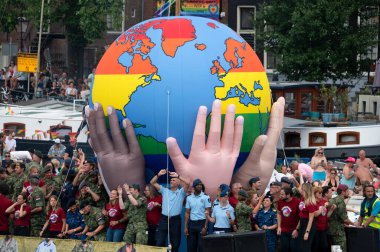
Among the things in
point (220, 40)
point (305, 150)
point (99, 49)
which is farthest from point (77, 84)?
point (220, 40)

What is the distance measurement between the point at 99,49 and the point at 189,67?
39.8 metres

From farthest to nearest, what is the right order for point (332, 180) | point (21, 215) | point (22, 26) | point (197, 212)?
1. point (22, 26)
2. point (332, 180)
3. point (21, 215)
4. point (197, 212)

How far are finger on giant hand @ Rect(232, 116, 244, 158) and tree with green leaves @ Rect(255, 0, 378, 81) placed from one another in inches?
926

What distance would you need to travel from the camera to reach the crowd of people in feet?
83.1

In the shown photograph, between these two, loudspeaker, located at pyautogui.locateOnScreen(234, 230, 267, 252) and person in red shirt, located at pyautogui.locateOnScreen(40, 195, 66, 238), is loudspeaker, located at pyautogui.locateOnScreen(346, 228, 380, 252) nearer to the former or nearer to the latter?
loudspeaker, located at pyautogui.locateOnScreen(234, 230, 267, 252)

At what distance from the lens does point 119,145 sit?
26.8 meters

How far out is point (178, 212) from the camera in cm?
2597

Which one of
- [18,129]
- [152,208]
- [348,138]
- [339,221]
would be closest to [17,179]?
[152,208]

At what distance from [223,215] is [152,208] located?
1387mm

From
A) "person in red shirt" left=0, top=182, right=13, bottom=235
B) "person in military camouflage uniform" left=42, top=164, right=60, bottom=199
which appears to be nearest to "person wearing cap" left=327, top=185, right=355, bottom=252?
"person in military camouflage uniform" left=42, top=164, right=60, bottom=199

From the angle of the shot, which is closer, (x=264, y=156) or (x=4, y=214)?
(x=4, y=214)

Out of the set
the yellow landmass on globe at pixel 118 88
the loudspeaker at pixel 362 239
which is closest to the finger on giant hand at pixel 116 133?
the yellow landmass on globe at pixel 118 88

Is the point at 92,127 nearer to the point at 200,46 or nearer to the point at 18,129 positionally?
the point at 200,46

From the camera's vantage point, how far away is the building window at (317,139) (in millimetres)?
41719
